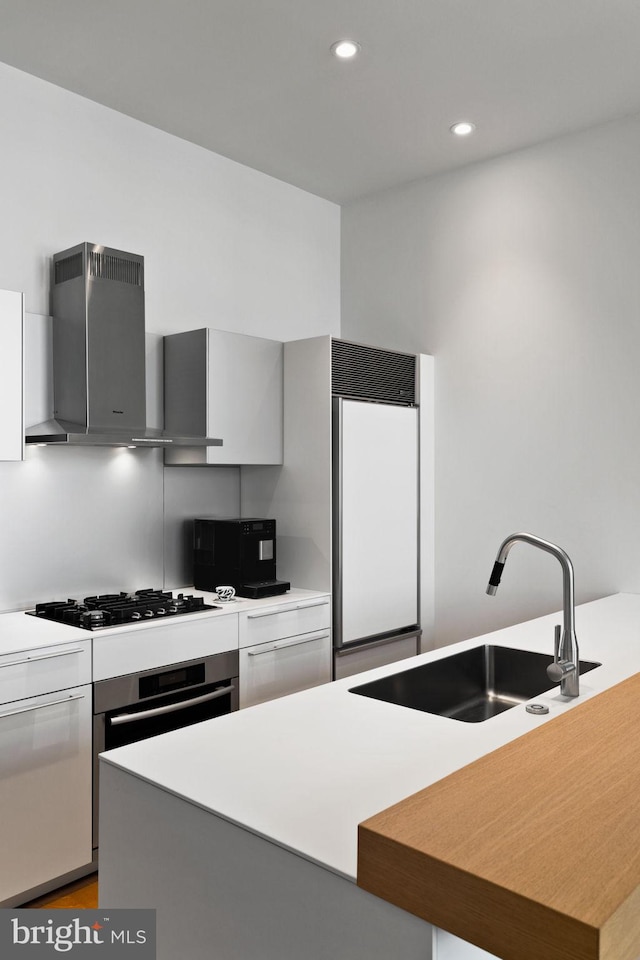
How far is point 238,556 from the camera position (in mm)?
3488

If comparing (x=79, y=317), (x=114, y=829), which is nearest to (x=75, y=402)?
(x=79, y=317)

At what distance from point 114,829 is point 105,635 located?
126 centimetres

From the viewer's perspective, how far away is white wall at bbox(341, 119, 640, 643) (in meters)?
3.49

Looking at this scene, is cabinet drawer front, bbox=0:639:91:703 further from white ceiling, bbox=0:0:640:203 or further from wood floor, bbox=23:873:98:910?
white ceiling, bbox=0:0:640:203

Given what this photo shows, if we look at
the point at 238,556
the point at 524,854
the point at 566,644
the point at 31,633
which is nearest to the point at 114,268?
the point at 238,556

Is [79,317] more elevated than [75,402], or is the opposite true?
[79,317]

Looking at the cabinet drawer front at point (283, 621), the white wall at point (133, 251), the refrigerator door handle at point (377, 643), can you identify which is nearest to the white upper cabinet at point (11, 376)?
the white wall at point (133, 251)

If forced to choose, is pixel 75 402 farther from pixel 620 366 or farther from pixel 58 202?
pixel 620 366

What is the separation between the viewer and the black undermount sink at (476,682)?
224cm

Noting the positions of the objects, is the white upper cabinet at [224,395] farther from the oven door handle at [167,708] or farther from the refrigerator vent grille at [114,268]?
the oven door handle at [167,708]

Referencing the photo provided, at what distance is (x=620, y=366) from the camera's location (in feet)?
11.4

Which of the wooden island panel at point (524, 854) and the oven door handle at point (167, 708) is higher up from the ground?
the wooden island panel at point (524, 854)

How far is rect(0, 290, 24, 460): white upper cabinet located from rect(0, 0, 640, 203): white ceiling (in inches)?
41.6

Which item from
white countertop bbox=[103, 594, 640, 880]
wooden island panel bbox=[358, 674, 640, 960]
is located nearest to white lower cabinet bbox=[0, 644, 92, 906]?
white countertop bbox=[103, 594, 640, 880]
